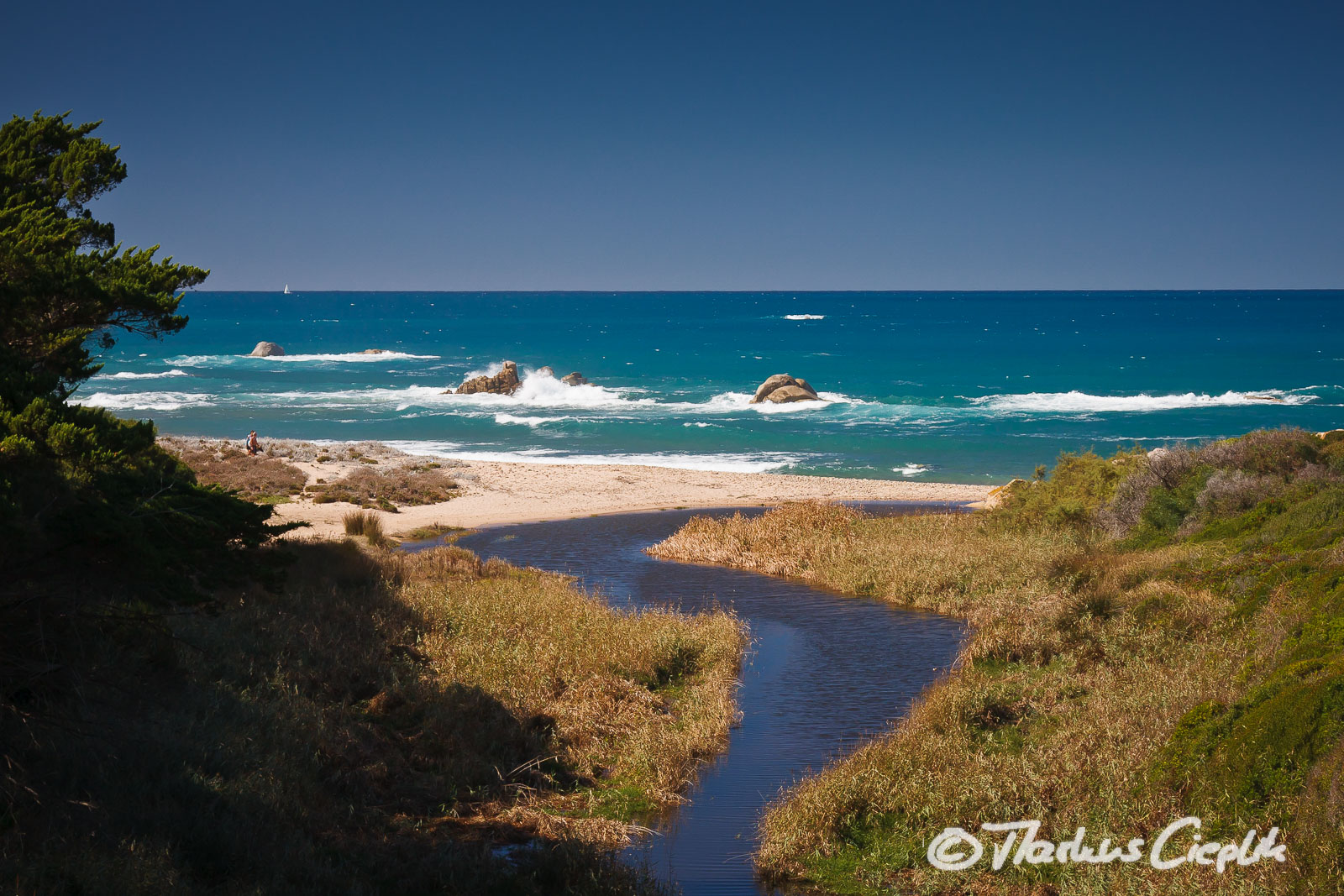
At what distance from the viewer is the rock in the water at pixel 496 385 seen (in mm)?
76375

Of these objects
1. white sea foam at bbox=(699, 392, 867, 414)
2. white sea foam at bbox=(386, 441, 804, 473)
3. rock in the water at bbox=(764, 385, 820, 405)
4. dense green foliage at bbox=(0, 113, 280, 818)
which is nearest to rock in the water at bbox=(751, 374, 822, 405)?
rock in the water at bbox=(764, 385, 820, 405)

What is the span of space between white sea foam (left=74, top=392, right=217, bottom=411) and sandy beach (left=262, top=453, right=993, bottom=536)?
105 feet

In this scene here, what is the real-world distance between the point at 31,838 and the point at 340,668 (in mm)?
6390

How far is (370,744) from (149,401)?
225 feet

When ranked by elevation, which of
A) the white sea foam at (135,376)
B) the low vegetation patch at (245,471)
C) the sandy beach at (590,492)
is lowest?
the sandy beach at (590,492)

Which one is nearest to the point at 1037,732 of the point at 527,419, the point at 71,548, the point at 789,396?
the point at 71,548

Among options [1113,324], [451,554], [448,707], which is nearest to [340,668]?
[448,707]

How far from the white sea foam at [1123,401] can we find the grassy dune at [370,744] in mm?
55899

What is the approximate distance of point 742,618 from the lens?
2045 centimetres

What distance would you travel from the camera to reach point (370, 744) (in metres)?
11.6

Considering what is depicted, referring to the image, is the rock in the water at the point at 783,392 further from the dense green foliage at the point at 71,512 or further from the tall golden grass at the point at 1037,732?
the dense green foliage at the point at 71,512

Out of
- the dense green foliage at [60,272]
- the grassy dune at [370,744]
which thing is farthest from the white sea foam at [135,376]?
the dense green foliage at [60,272]

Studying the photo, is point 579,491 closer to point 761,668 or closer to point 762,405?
point 761,668

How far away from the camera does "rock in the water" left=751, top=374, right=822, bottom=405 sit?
2763 inches
